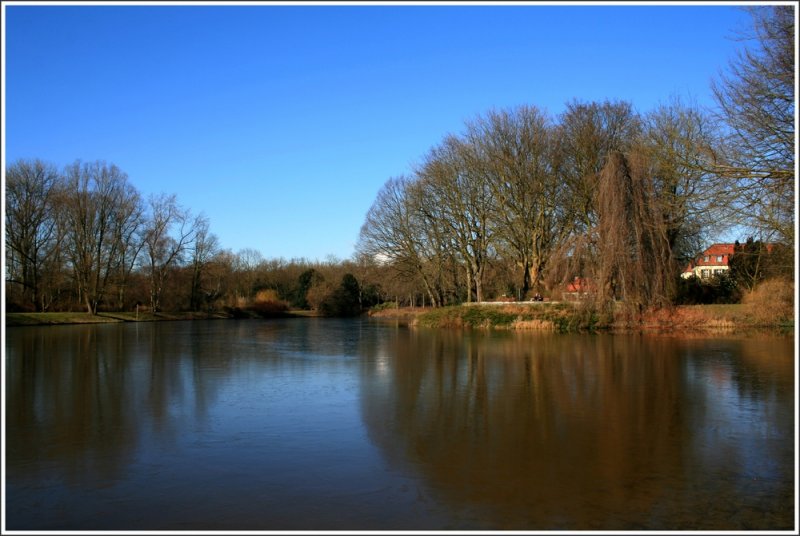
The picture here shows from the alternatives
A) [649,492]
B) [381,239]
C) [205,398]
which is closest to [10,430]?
[205,398]

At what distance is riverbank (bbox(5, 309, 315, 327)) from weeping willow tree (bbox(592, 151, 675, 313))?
1162 inches

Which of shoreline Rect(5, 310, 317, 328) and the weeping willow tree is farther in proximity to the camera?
shoreline Rect(5, 310, 317, 328)

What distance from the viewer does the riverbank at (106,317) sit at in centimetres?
3481

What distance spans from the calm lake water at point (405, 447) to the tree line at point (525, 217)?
14.6 feet

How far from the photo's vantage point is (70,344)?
21.3m

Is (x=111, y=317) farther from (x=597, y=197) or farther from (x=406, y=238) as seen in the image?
(x=597, y=197)

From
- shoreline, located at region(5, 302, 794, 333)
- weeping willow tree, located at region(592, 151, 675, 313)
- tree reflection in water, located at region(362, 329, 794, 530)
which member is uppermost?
weeping willow tree, located at region(592, 151, 675, 313)

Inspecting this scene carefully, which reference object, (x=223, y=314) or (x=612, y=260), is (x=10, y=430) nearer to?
A: (x=612, y=260)

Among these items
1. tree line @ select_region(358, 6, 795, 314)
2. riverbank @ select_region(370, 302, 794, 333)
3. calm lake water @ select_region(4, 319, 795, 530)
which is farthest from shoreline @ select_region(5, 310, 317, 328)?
riverbank @ select_region(370, 302, 794, 333)

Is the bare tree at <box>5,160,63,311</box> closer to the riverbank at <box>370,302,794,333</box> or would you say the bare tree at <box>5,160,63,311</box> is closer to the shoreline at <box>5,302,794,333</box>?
the shoreline at <box>5,302,794,333</box>

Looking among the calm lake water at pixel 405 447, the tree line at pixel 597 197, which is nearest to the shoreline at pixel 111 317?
the tree line at pixel 597 197

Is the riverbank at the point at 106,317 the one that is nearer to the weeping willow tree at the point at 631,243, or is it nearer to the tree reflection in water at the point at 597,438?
the tree reflection in water at the point at 597,438

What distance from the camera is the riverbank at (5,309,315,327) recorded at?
34.8 metres

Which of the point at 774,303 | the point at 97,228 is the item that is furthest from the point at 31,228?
the point at 774,303
